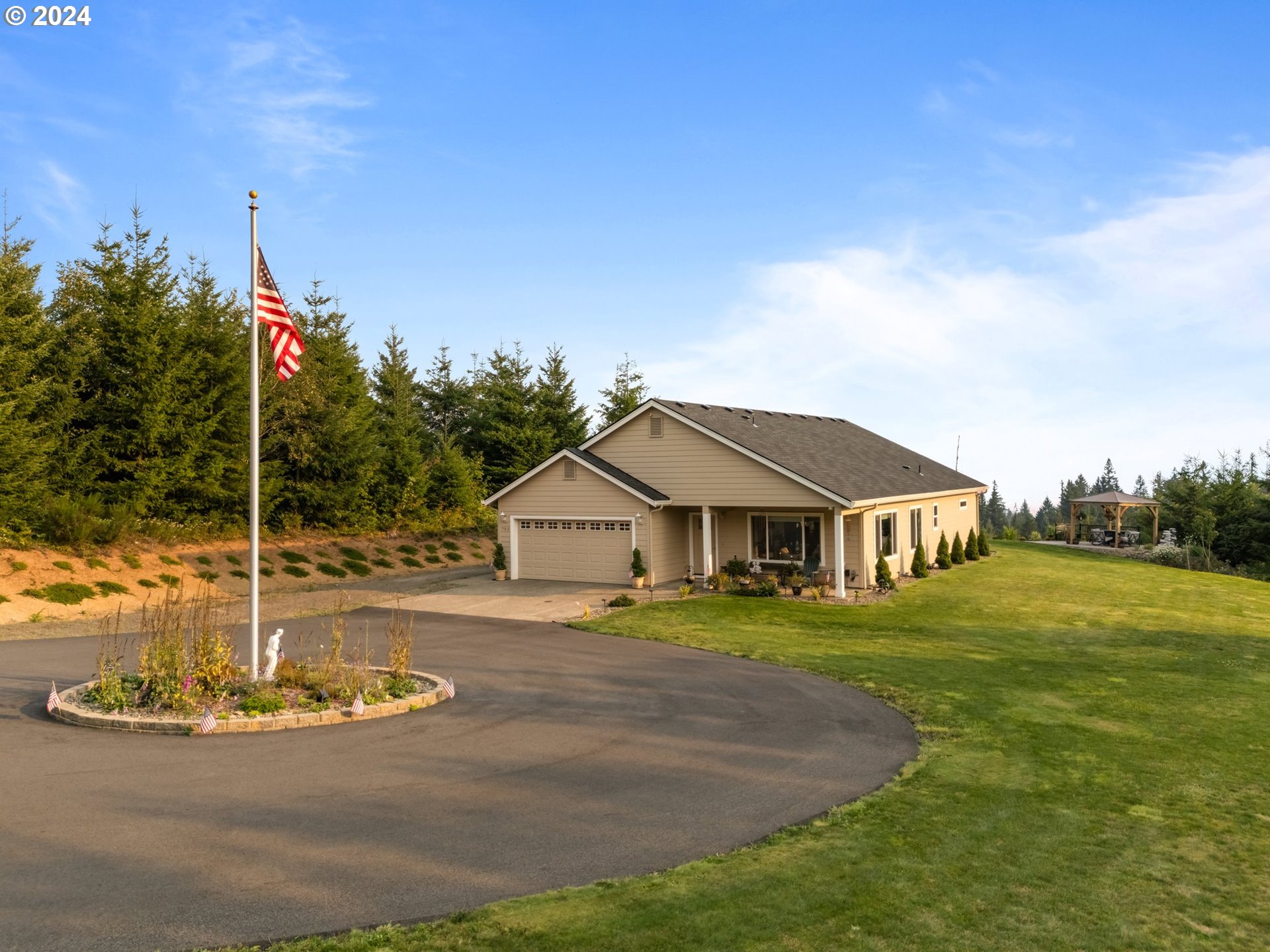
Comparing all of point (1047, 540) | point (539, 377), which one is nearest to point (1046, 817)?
point (539, 377)

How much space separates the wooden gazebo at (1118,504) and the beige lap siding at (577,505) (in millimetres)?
29331

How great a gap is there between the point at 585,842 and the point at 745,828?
144 cm

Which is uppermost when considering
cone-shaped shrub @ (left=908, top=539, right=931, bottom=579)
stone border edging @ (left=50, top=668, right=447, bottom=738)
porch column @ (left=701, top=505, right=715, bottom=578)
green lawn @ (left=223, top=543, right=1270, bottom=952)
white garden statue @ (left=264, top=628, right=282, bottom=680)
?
porch column @ (left=701, top=505, right=715, bottom=578)

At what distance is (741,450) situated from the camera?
2508cm

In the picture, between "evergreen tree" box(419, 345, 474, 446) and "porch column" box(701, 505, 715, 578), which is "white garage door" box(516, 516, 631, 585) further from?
"evergreen tree" box(419, 345, 474, 446)

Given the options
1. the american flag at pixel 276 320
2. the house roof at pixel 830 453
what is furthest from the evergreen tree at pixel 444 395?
the american flag at pixel 276 320

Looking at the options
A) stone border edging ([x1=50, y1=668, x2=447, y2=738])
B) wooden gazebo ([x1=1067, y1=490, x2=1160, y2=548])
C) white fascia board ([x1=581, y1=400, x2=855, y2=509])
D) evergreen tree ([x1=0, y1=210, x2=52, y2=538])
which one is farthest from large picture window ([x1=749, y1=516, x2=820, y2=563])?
wooden gazebo ([x1=1067, y1=490, x2=1160, y2=548])

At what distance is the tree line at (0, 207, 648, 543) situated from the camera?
2497 centimetres

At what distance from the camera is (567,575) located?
28.0 metres

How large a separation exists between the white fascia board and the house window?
13.2 feet

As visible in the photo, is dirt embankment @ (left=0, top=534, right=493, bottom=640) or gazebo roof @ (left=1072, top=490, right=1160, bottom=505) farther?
gazebo roof @ (left=1072, top=490, right=1160, bottom=505)

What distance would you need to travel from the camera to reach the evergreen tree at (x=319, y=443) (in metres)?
33.1

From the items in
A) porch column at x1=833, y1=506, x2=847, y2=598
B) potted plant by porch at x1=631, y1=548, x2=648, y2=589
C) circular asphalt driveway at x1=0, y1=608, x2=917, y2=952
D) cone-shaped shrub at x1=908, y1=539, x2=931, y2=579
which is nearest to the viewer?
circular asphalt driveway at x1=0, y1=608, x2=917, y2=952

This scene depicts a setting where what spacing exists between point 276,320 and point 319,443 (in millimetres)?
22846
